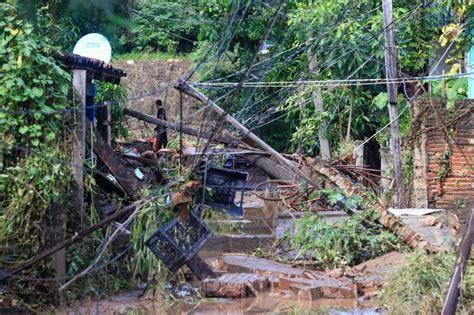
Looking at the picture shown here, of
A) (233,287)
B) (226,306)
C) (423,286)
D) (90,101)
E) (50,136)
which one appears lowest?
(226,306)

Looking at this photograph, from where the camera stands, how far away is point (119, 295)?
443 inches

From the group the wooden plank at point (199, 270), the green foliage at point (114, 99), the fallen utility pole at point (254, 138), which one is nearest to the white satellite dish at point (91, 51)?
the fallen utility pole at point (254, 138)

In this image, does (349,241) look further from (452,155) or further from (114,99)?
(114,99)

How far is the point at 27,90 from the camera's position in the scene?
10.5m

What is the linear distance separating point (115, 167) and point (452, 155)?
24.6 ft

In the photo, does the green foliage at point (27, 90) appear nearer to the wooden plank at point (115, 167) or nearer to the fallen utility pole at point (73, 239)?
the wooden plank at point (115, 167)

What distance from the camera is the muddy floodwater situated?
10525mm

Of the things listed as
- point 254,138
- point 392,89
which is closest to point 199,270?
point 254,138

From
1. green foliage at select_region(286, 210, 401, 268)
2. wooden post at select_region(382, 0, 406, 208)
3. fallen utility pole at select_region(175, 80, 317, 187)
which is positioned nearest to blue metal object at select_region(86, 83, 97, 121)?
fallen utility pole at select_region(175, 80, 317, 187)

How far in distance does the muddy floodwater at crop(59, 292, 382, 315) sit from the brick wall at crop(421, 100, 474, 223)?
18.8ft

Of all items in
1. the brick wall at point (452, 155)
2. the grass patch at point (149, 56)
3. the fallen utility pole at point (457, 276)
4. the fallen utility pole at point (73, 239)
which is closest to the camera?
the fallen utility pole at point (457, 276)

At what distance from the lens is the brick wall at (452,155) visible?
52.3ft

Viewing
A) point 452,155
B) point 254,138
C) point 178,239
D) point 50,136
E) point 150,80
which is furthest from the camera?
point 150,80

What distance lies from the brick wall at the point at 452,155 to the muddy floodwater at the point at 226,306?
5.73 metres
